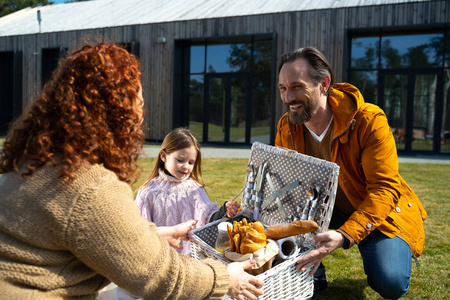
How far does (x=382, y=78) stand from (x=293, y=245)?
44.6 ft

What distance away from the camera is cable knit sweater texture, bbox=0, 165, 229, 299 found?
1.44m

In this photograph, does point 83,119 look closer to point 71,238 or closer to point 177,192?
point 71,238

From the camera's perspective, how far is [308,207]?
2367 millimetres

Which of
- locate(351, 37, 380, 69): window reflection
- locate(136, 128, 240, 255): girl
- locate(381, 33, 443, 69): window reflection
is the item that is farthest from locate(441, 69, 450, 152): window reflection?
locate(136, 128, 240, 255): girl

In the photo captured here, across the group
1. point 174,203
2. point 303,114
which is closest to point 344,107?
point 303,114

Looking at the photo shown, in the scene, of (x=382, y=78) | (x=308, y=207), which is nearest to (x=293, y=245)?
(x=308, y=207)

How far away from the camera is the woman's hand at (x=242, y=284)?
1.88 m

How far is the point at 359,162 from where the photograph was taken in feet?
9.90

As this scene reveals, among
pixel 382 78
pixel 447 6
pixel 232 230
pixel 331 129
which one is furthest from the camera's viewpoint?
pixel 382 78

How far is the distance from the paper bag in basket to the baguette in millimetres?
58

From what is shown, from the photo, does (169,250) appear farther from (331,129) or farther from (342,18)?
(342,18)

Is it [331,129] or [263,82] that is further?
[263,82]

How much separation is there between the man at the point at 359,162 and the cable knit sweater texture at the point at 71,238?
131 cm

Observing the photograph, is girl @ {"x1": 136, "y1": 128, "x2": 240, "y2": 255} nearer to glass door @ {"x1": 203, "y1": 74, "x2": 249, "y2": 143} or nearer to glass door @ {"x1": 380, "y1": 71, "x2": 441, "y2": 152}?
glass door @ {"x1": 380, "y1": 71, "x2": 441, "y2": 152}
